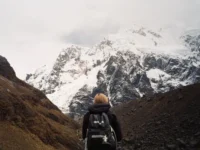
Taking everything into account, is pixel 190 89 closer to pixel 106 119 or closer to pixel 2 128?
pixel 2 128

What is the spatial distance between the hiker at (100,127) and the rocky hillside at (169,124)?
880 inches

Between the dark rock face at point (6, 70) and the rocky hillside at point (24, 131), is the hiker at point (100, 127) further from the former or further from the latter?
the dark rock face at point (6, 70)

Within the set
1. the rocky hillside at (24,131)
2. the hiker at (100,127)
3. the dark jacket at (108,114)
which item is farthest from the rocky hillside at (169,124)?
the hiker at (100,127)

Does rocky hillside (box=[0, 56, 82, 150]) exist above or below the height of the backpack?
above

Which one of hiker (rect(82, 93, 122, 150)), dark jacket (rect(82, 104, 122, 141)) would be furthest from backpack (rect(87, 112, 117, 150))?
dark jacket (rect(82, 104, 122, 141))

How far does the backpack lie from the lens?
31.2ft

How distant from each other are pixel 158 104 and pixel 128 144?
15.8 meters

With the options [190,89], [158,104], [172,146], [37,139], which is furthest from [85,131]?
[158,104]

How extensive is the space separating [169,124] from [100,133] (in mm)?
35055

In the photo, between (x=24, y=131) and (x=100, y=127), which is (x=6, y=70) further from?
(x=100, y=127)

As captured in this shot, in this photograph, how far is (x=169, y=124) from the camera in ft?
143

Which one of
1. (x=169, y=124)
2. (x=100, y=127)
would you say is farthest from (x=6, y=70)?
(x=100, y=127)

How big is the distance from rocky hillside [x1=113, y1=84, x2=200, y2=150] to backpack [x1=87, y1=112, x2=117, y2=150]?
73.8ft

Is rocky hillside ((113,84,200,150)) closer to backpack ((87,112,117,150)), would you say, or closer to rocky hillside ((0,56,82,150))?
rocky hillside ((0,56,82,150))
